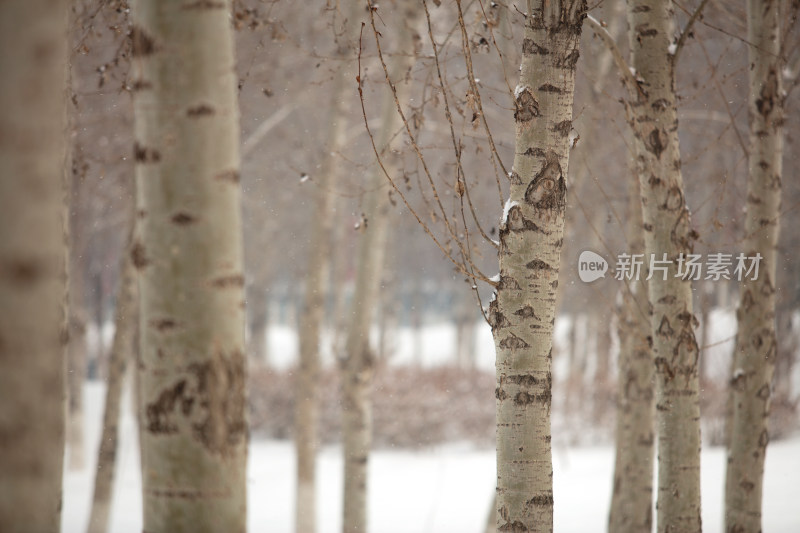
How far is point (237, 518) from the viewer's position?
1522 mm

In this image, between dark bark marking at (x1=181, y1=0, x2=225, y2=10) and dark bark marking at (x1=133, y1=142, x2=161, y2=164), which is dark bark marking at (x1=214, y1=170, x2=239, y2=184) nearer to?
dark bark marking at (x1=133, y1=142, x2=161, y2=164)

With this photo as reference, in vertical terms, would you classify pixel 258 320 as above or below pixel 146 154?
above

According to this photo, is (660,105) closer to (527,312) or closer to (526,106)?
(526,106)

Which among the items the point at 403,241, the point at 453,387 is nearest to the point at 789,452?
the point at 453,387

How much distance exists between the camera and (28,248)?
128 cm

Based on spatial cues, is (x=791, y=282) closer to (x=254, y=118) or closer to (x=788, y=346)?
(x=788, y=346)

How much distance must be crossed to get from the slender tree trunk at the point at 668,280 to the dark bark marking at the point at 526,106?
42.3 inches

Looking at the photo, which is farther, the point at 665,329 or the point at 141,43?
the point at 665,329

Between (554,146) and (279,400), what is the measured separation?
1093 centimetres

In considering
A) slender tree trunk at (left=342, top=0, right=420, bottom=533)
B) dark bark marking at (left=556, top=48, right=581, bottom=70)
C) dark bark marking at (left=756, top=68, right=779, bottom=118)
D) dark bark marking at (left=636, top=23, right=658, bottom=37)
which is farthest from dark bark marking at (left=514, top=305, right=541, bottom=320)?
slender tree trunk at (left=342, top=0, right=420, bottom=533)

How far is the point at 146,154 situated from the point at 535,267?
54.4 inches

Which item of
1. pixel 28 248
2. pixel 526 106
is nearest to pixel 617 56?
pixel 526 106

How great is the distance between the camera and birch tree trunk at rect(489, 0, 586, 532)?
2.46 meters

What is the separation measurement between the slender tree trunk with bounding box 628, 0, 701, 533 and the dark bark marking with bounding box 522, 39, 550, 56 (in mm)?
1012
